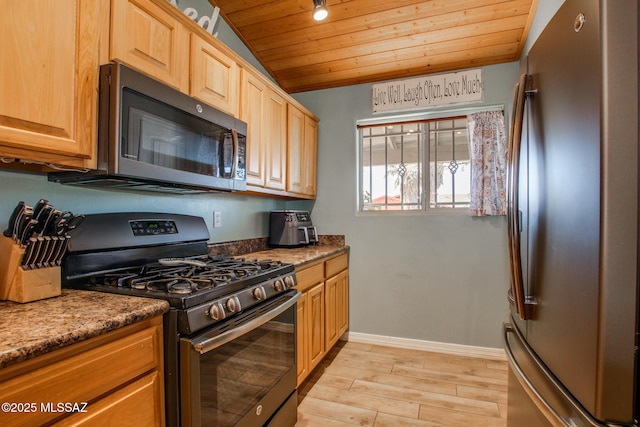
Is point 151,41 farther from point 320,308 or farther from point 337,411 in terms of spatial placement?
point 337,411

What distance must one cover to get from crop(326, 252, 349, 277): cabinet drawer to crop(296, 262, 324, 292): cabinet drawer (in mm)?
153

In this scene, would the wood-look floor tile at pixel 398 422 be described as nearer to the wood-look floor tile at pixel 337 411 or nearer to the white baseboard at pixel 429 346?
the wood-look floor tile at pixel 337 411

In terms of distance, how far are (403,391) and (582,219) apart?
190 cm

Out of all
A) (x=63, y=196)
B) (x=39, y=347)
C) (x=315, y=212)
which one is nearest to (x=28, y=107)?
(x=63, y=196)

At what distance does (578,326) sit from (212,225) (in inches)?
79.9

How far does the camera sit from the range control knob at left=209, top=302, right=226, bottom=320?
116cm

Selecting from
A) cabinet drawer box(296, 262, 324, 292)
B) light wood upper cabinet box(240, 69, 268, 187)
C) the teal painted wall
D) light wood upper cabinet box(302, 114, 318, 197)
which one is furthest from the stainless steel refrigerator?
light wood upper cabinet box(302, 114, 318, 197)

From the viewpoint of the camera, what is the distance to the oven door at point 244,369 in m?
1.08

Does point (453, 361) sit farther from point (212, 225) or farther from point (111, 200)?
point (111, 200)

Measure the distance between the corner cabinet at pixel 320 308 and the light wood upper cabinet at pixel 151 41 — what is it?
1.25m

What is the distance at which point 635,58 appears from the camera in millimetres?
671

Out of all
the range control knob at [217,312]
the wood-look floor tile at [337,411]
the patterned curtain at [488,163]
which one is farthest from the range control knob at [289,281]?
the patterned curtain at [488,163]

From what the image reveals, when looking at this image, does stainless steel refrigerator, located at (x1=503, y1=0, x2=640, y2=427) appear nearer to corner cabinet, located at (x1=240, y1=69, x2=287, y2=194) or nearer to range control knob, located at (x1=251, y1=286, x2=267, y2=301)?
range control knob, located at (x1=251, y1=286, x2=267, y2=301)

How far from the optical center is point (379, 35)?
2.55 meters
